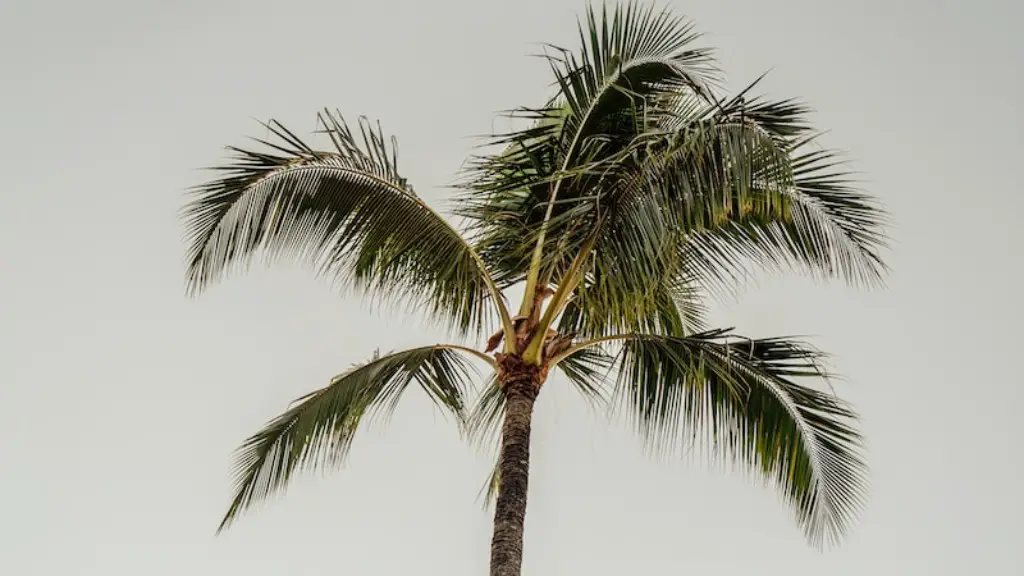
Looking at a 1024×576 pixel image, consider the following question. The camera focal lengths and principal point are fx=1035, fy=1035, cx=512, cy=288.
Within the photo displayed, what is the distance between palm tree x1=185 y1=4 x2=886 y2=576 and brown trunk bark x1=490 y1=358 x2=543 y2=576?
2 cm

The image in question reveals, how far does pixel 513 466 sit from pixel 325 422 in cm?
175

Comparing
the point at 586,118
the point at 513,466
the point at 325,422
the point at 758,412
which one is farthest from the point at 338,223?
the point at 758,412

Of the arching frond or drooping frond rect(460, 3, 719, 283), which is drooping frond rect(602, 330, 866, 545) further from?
drooping frond rect(460, 3, 719, 283)

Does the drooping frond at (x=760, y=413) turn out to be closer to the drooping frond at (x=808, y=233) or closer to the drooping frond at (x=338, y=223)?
the drooping frond at (x=808, y=233)

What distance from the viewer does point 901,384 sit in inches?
595

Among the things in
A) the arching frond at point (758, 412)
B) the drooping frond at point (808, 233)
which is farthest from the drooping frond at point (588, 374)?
the drooping frond at point (808, 233)

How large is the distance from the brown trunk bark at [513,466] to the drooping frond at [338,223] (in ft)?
2.48

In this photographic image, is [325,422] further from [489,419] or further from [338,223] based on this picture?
[489,419]

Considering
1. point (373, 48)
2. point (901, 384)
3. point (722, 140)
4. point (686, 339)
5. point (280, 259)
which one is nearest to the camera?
point (722, 140)

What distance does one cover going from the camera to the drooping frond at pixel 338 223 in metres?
7.38

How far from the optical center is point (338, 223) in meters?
7.51

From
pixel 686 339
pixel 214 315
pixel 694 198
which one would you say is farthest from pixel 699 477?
pixel 694 198

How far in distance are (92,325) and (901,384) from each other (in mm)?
12141

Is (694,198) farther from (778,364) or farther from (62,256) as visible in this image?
(62,256)
